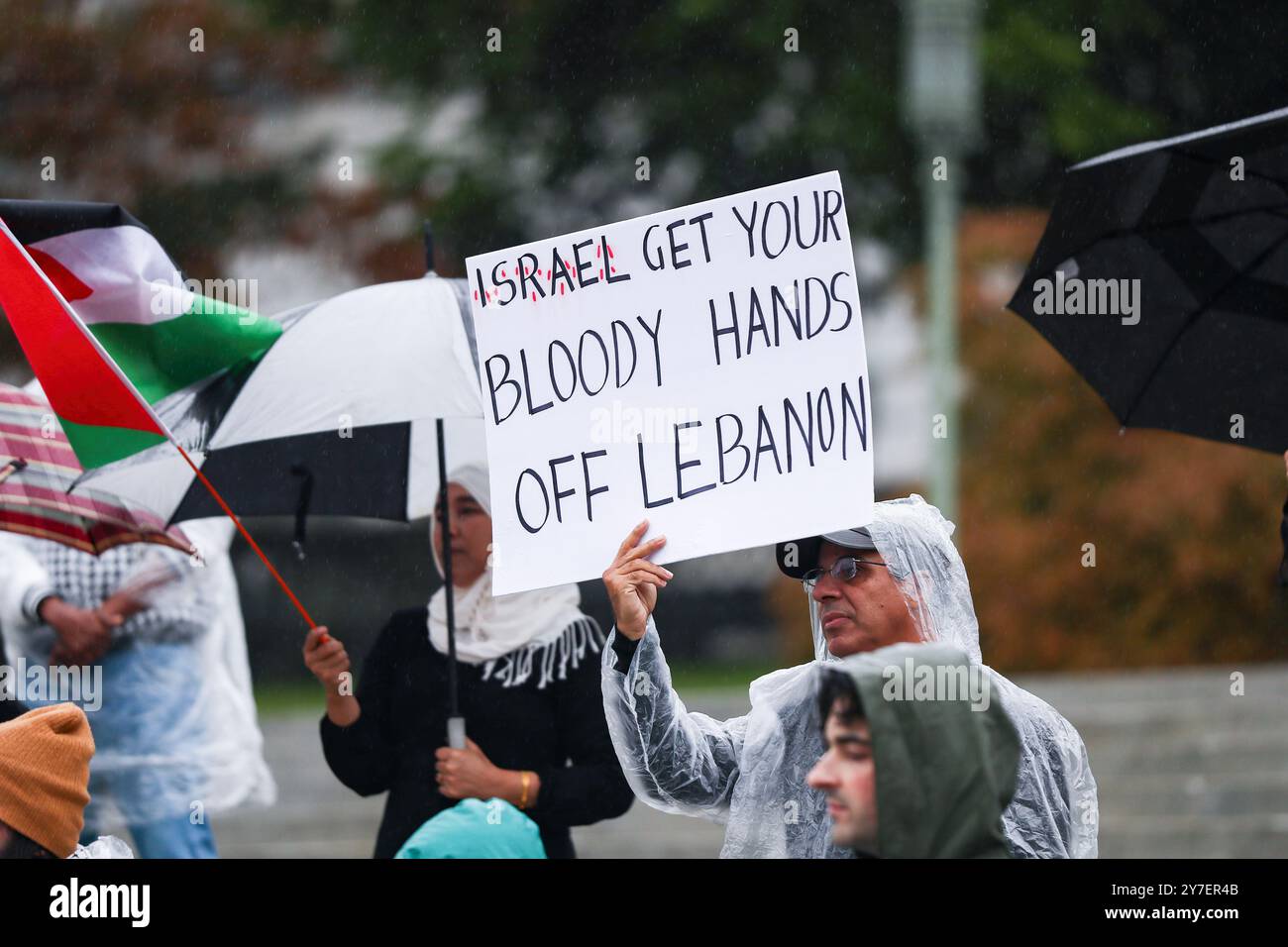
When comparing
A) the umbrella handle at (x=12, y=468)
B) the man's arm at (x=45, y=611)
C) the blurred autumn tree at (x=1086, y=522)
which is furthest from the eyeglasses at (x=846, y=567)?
the blurred autumn tree at (x=1086, y=522)

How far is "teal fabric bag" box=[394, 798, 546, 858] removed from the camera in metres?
3.13

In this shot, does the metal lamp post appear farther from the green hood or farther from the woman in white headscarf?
the green hood

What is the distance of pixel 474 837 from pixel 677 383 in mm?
897

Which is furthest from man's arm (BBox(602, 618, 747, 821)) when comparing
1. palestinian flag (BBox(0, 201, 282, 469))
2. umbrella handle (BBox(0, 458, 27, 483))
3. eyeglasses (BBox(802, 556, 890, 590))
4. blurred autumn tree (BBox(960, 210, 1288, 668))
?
blurred autumn tree (BBox(960, 210, 1288, 668))

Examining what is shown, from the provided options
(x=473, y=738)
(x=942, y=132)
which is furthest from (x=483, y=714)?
(x=942, y=132)

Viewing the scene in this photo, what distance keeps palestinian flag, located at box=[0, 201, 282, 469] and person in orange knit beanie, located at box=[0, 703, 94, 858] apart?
81 centimetres

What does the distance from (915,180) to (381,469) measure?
8.13 meters

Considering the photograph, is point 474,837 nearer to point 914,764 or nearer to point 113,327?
point 914,764

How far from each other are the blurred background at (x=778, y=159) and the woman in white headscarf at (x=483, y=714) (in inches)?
263

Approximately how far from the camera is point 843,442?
Result: 10.7 ft

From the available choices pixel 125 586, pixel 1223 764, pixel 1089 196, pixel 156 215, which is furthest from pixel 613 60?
pixel 1089 196

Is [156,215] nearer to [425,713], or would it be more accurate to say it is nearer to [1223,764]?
[1223,764]

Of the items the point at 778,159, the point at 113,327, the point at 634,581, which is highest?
the point at 778,159

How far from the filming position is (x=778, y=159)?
11992 millimetres
